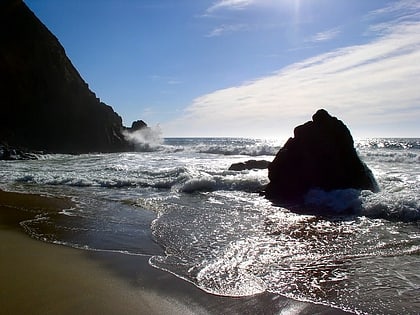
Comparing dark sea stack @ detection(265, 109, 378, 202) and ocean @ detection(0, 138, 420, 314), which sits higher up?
dark sea stack @ detection(265, 109, 378, 202)

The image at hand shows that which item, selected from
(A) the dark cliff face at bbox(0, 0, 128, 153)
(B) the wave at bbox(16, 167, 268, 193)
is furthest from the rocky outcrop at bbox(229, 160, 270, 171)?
(A) the dark cliff face at bbox(0, 0, 128, 153)

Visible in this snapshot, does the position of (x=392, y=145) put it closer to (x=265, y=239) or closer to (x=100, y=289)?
(x=265, y=239)

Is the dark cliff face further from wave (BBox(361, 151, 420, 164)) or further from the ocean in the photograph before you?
the ocean

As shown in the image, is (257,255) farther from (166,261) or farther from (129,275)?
(129,275)

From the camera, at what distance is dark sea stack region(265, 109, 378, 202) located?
1193 cm

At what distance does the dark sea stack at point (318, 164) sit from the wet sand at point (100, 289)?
737cm

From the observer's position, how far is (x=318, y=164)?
12.5m

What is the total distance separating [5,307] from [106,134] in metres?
51.1

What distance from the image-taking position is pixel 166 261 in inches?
217

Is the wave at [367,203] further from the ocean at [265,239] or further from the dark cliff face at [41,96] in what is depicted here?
the dark cliff face at [41,96]

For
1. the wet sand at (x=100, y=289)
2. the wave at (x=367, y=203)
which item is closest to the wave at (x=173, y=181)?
the wave at (x=367, y=203)

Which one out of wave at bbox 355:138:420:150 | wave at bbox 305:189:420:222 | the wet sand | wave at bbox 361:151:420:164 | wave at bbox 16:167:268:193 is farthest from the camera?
wave at bbox 355:138:420:150

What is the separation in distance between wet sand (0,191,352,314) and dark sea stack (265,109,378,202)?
24.2 ft

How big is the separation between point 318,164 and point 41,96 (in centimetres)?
4144
